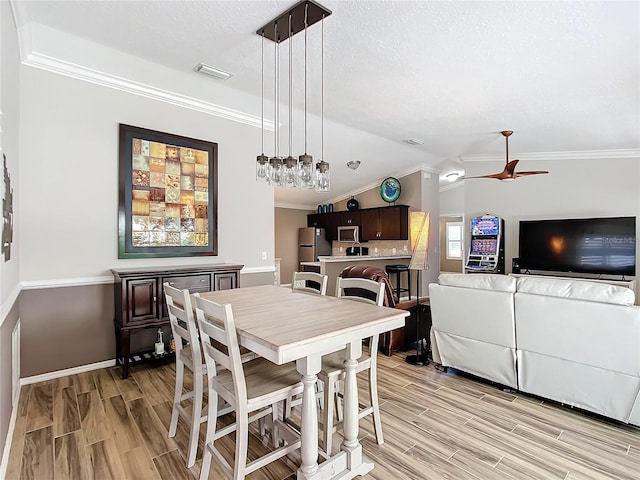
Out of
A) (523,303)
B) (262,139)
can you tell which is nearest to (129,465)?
(523,303)

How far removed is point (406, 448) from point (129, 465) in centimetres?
162

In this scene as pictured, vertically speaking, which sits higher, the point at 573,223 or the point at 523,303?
the point at 573,223

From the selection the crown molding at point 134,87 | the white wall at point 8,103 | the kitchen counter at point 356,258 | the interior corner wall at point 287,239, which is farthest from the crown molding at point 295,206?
the white wall at point 8,103

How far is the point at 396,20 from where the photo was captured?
2.54 metres

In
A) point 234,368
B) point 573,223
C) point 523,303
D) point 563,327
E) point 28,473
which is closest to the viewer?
point 234,368

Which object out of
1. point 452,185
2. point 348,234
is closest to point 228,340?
point 348,234

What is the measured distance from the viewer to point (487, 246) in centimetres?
624

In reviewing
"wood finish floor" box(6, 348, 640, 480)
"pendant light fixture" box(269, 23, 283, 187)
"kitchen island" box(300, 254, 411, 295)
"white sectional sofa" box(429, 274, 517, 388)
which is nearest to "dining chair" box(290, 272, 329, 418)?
"wood finish floor" box(6, 348, 640, 480)

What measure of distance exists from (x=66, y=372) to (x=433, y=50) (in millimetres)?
4311

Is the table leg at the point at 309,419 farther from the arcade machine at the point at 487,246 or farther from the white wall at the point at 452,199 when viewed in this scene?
the white wall at the point at 452,199

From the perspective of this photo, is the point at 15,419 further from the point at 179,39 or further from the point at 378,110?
the point at 378,110

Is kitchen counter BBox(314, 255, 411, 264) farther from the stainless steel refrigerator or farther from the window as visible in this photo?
the window

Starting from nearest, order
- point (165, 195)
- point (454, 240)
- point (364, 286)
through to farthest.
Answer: point (364, 286) < point (165, 195) < point (454, 240)

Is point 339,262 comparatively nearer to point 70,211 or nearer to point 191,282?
point 191,282
